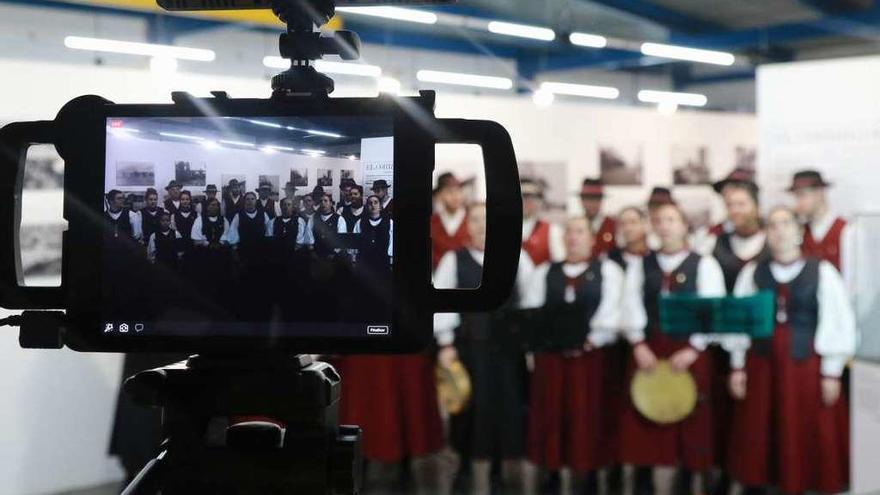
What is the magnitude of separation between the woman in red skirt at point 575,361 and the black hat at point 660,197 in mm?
368

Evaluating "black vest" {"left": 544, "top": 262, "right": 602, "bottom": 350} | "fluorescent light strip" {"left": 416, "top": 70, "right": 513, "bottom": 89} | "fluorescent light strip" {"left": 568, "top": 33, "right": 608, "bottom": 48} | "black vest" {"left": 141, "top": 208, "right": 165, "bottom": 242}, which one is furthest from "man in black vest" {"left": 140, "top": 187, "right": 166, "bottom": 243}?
"fluorescent light strip" {"left": 568, "top": 33, "right": 608, "bottom": 48}

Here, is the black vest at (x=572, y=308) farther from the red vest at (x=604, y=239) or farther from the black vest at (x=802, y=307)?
A: the black vest at (x=802, y=307)

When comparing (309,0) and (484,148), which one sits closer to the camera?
(484,148)

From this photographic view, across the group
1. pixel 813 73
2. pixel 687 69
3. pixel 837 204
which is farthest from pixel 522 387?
pixel 687 69

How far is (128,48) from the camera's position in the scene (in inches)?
198

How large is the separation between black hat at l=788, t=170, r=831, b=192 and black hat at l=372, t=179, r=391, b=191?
386 centimetres

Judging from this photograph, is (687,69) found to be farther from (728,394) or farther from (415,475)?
(415,475)

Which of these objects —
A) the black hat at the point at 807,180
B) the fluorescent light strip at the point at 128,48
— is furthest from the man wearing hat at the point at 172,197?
the fluorescent light strip at the point at 128,48

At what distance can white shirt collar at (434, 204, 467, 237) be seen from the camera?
4.69m

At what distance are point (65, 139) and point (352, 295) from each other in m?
0.38

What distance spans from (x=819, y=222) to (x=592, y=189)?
1108 mm

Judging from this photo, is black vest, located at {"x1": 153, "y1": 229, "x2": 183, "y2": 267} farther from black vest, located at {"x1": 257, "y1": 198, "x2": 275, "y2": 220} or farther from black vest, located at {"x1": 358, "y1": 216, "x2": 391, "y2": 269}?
black vest, located at {"x1": 358, "y1": 216, "x2": 391, "y2": 269}

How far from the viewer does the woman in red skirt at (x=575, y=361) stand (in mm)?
4629

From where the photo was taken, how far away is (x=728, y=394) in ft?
15.1
